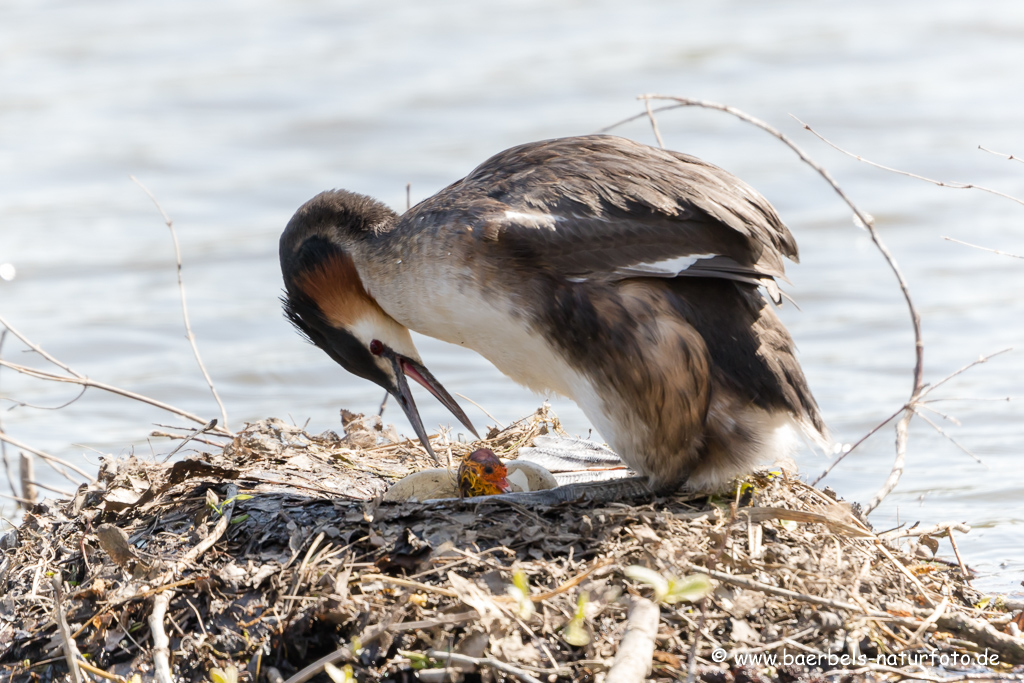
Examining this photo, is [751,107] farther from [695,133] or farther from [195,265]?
[195,265]

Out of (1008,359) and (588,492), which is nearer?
(588,492)

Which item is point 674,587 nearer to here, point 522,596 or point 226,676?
point 522,596

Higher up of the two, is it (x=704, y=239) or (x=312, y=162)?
(x=704, y=239)

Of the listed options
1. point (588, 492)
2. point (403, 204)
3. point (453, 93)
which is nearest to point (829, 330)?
point (403, 204)

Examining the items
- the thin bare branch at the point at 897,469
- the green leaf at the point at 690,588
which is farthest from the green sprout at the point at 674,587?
the thin bare branch at the point at 897,469

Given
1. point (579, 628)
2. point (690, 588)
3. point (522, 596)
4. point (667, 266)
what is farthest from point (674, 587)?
point (667, 266)

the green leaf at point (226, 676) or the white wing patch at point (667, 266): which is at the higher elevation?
the white wing patch at point (667, 266)

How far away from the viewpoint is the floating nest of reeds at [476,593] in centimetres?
357

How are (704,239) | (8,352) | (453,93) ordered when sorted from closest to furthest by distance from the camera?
(704,239)
(8,352)
(453,93)

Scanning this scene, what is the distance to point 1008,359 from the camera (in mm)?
8422

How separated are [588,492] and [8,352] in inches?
318

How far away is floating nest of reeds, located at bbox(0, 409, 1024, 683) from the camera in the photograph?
3.57 meters

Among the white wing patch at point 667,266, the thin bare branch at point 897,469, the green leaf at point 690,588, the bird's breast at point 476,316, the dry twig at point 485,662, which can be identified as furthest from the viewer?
the thin bare branch at point 897,469

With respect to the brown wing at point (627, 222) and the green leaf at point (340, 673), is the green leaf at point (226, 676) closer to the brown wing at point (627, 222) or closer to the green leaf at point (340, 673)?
the green leaf at point (340, 673)
